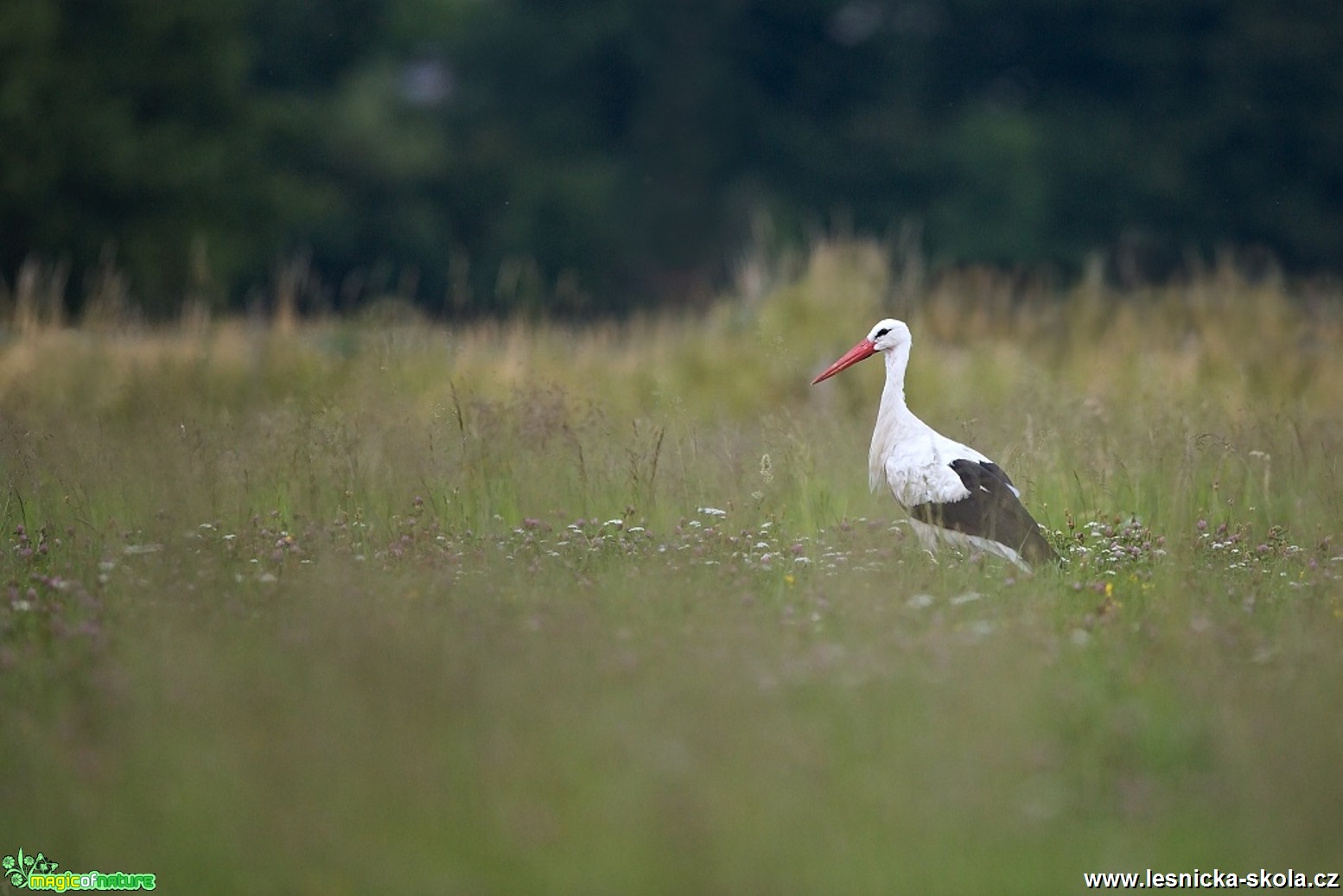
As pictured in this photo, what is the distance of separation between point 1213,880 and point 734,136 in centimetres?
2680

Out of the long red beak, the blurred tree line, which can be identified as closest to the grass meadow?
the long red beak

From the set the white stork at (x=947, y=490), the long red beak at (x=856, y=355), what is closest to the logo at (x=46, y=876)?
the white stork at (x=947, y=490)

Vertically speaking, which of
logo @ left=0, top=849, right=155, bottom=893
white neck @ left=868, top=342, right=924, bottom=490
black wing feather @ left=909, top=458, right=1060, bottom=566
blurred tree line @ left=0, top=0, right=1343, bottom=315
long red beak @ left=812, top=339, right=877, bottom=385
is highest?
blurred tree line @ left=0, top=0, right=1343, bottom=315

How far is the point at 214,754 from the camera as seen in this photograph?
382cm

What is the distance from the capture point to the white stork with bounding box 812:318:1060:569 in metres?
6.20

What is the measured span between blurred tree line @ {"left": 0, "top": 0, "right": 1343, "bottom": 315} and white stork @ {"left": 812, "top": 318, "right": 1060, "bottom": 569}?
17135 mm

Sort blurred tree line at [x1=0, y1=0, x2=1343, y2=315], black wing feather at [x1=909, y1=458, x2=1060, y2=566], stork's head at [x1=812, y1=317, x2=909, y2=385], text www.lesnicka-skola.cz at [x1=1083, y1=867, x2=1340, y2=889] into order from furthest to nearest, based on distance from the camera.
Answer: blurred tree line at [x1=0, y1=0, x2=1343, y2=315] < stork's head at [x1=812, y1=317, x2=909, y2=385] < black wing feather at [x1=909, y1=458, x2=1060, y2=566] < text www.lesnicka-skola.cz at [x1=1083, y1=867, x2=1340, y2=889]

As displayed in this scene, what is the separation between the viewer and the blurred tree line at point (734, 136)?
26172mm

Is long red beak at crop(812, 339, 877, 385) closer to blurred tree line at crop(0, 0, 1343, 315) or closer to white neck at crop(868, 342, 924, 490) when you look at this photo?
white neck at crop(868, 342, 924, 490)

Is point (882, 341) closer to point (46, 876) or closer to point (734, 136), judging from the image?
point (46, 876)

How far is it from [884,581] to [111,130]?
18076mm

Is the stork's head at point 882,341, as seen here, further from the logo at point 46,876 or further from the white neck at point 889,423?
the logo at point 46,876

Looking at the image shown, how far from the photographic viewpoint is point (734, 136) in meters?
29.6

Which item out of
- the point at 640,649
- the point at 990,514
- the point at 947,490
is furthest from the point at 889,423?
the point at 640,649
